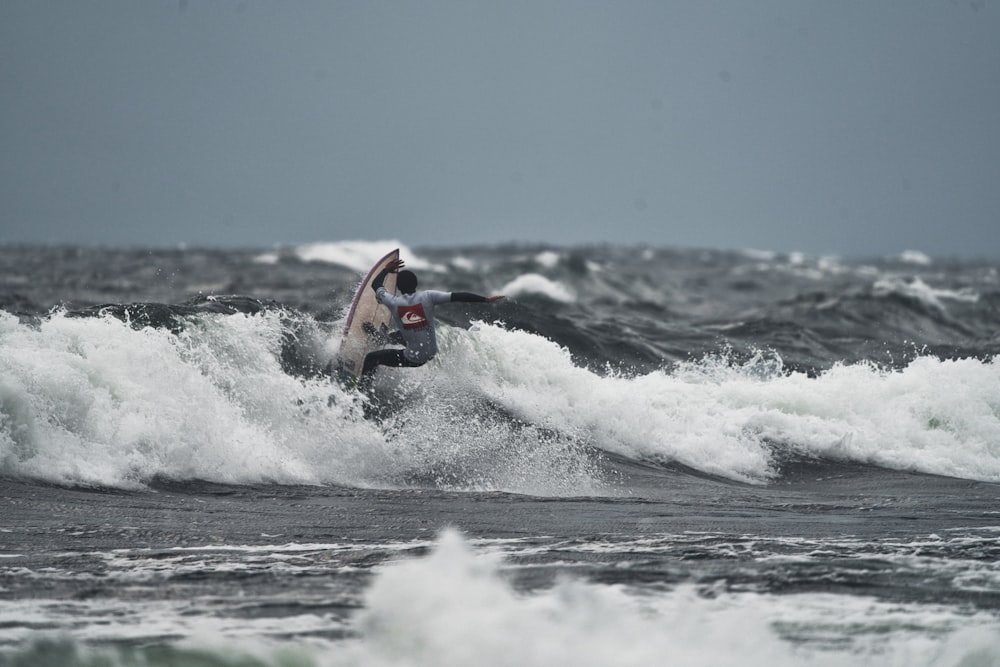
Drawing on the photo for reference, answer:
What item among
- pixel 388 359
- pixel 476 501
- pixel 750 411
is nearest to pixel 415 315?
pixel 388 359

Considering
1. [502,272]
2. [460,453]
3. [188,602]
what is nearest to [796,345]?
[460,453]

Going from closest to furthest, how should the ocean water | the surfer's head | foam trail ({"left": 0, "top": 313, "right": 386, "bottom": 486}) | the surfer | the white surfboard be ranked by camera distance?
the ocean water < foam trail ({"left": 0, "top": 313, "right": 386, "bottom": 486}) < the surfer's head < the surfer < the white surfboard

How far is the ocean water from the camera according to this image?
6262mm

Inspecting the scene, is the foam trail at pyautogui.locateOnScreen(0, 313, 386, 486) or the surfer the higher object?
the surfer

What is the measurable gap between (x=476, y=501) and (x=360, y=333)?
327 cm

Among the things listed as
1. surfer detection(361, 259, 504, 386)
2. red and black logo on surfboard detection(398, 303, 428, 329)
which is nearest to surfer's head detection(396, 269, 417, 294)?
surfer detection(361, 259, 504, 386)

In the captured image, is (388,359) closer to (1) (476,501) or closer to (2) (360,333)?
(2) (360,333)

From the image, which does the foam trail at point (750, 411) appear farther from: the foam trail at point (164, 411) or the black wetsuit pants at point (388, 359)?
the foam trail at point (164, 411)

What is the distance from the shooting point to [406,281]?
11.0 metres

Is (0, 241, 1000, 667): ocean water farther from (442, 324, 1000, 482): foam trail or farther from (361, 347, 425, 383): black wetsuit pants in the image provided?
(361, 347, 425, 383): black wetsuit pants

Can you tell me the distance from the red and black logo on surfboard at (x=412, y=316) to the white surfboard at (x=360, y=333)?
3.45ft

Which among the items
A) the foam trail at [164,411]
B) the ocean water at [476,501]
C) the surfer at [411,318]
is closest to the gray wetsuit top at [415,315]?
the surfer at [411,318]

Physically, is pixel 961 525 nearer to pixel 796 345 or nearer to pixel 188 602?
pixel 188 602

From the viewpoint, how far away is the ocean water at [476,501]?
6.26 m
